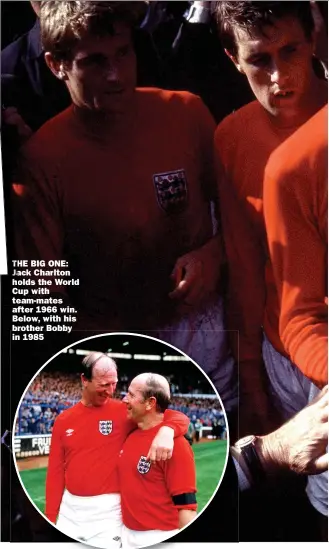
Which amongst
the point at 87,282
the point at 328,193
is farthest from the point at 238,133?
the point at 87,282

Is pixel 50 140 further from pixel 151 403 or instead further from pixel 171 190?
pixel 151 403

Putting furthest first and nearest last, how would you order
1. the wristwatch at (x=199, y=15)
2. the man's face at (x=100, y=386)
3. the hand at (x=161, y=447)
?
1. the wristwatch at (x=199, y=15)
2. the man's face at (x=100, y=386)
3. the hand at (x=161, y=447)

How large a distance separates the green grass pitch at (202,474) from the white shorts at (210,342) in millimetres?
185

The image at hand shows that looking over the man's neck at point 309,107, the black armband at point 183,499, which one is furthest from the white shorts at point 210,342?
the man's neck at point 309,107

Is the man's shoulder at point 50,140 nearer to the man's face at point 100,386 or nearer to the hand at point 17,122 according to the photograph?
the hand at point 17,122

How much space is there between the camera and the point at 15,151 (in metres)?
3.44

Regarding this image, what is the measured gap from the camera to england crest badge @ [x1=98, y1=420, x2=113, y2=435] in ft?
Result: 10.8

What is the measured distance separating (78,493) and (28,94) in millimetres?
1655

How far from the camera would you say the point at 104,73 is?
340 centimetres

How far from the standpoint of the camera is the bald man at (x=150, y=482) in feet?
10.6

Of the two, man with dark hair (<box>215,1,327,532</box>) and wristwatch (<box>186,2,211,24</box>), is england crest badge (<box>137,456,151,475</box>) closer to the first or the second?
man with dark hair (<box>215,1,327,532</box>)

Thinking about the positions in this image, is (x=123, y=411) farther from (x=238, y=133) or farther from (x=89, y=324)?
(x=238, y=133)

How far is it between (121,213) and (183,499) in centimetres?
119

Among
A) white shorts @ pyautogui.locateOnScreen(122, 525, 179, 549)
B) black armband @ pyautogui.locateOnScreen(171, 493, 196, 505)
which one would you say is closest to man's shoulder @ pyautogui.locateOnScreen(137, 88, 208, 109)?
black armband @ pyautogui.locateOnScreen(171, 493, 196, 505)
